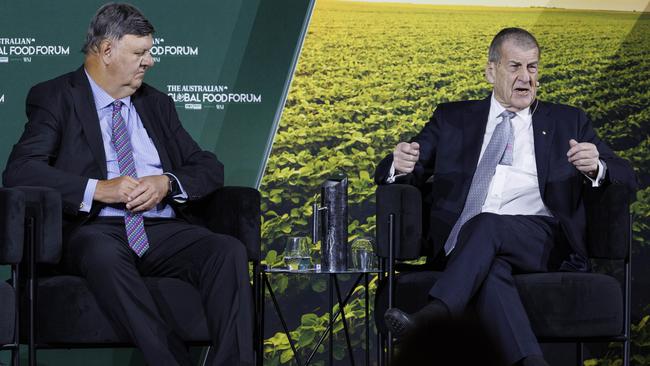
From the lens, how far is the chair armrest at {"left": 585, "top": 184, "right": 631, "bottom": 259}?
3.20 metres

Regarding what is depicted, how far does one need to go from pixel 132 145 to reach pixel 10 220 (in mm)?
731

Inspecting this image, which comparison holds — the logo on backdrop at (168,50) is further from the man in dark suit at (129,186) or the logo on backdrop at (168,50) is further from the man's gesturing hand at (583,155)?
the man's gesturing hand at (583,155)

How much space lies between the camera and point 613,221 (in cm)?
321

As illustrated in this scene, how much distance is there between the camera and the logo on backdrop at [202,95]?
428 cm

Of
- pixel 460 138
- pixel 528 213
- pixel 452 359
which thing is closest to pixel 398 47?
pixel 460 138

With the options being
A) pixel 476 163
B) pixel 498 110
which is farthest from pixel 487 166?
pixel 498 110

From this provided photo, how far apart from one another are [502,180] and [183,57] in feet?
5.48

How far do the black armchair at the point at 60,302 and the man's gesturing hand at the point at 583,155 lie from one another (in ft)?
4.50

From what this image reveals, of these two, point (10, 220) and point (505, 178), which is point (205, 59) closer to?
point (505, 178)

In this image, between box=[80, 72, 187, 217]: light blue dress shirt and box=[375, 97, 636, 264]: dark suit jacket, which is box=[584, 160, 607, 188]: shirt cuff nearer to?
box=[375, 97, 636, 264]: dark suit jacket

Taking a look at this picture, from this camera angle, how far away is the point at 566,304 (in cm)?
303

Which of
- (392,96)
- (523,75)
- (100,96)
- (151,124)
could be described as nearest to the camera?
(100,96)

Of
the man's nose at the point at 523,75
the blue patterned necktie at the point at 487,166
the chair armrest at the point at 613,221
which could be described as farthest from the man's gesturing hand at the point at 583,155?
the man's nose at the point at 523,75

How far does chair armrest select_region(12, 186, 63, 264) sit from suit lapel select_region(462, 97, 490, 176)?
5.05ft
